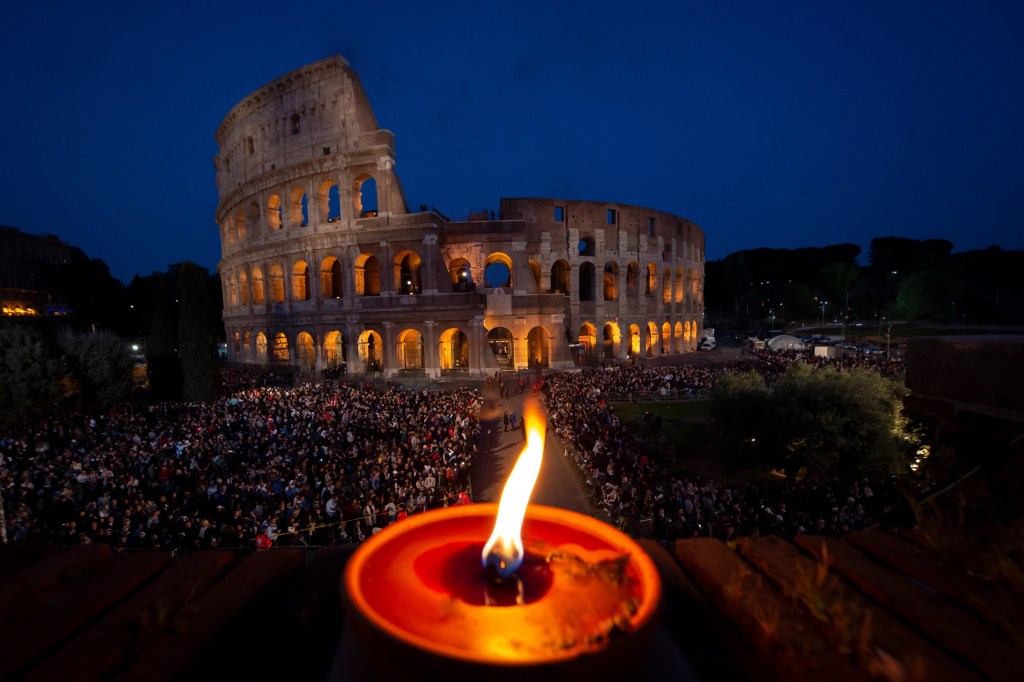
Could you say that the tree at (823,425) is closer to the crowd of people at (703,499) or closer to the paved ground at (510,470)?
the crowd of people at (703,499)

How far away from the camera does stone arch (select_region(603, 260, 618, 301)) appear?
3997cm

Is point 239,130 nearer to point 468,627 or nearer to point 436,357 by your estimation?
point 436,357

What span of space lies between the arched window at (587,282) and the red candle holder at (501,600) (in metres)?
38.5

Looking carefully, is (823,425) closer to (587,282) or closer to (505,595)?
(505,595)

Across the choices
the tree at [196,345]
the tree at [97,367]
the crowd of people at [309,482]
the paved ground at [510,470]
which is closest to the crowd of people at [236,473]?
the crowd of people at [309,482]

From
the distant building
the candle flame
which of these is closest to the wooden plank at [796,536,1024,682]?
the candle flame

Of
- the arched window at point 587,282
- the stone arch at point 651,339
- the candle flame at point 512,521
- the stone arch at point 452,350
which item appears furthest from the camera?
the stone arch at point 651,339

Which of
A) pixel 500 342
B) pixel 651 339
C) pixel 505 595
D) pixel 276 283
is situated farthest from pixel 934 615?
pixel 651 339

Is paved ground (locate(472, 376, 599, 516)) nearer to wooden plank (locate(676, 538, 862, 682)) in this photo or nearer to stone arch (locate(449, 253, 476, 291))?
wooden plank (locate(676, 538, 862, 682))

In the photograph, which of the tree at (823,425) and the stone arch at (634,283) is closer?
the tree at (823,425)

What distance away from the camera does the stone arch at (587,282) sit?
40.0m

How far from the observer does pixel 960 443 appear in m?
3.35

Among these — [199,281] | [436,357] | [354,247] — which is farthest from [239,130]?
[436,357]

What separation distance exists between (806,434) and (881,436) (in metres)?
2.04
